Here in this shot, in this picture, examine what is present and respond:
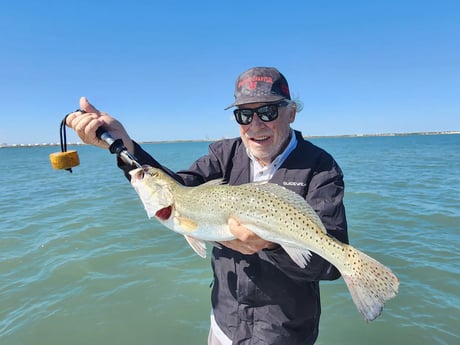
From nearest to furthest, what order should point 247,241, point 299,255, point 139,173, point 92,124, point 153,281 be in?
1. point 299,255
2. point 247,241
3. point 92,124
4. point 139,173
5. point 153,281

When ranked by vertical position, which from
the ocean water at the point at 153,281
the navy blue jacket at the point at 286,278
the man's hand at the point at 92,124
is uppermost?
the man's hand at the point at 92,124

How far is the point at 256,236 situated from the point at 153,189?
1303mm

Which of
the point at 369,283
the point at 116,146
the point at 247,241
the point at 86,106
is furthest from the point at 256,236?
the point at 86,106

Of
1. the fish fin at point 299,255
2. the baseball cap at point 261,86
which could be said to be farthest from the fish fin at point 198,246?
the baseball cap at point 261,86

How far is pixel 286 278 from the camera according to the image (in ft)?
10.6

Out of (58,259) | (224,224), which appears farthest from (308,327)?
(58,259)

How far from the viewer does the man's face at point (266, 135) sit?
137 inches

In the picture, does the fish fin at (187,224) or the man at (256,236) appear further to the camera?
the fish fin at (187,224)

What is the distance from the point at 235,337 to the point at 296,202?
5.04 ft

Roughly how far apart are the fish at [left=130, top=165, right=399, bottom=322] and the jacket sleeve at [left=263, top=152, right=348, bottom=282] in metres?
0.09

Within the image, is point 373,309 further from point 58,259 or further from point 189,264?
point 58,259

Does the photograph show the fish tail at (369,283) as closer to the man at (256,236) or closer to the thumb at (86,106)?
the man at (256,236)

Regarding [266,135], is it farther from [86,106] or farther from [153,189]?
[86,106]

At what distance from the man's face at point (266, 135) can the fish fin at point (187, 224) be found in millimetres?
998
